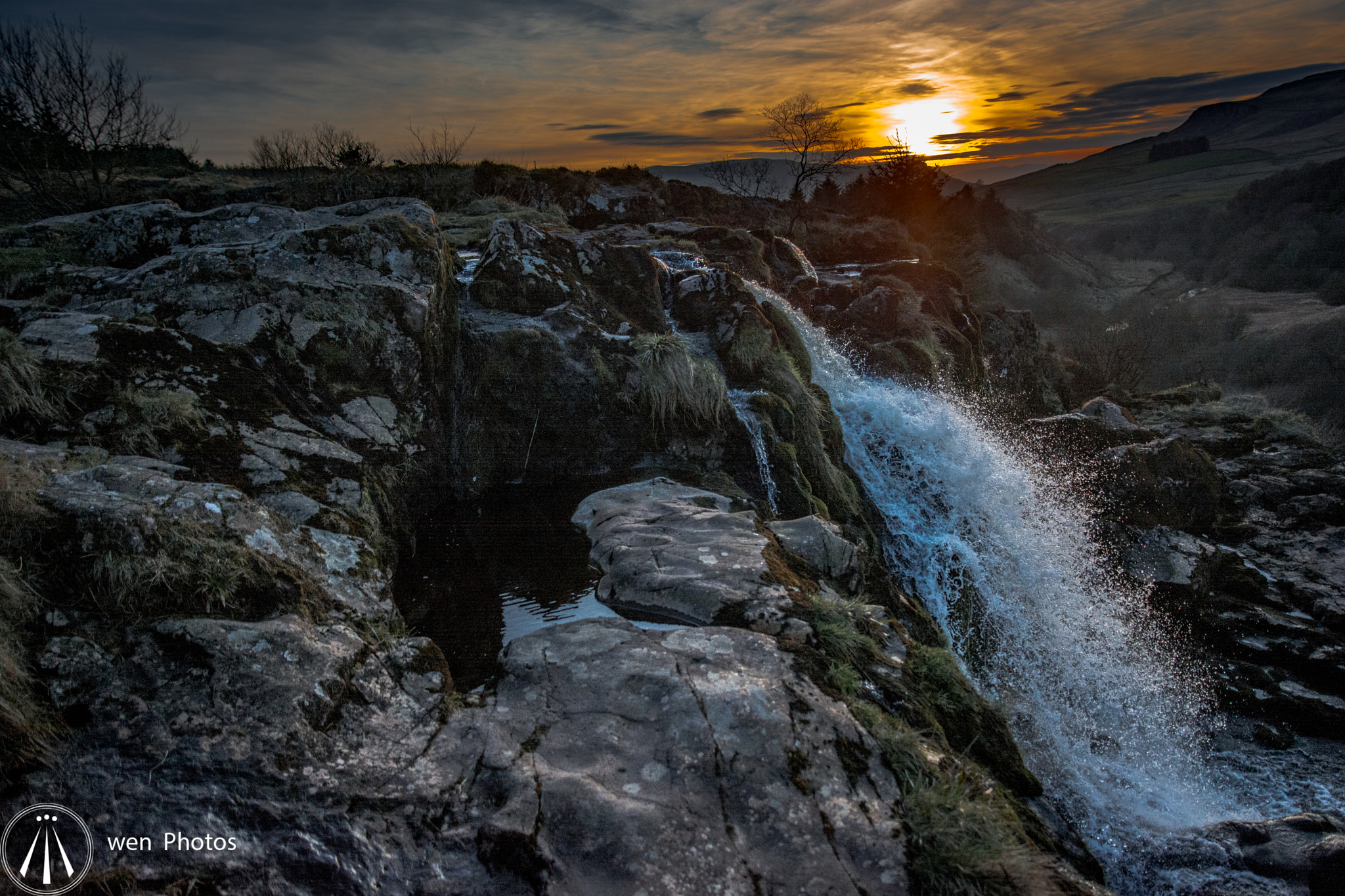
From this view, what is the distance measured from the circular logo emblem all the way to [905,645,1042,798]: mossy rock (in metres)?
4.72

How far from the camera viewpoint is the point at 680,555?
229 inches

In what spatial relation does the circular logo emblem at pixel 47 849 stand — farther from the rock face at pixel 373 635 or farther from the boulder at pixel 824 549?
the boulder at pixel 824 549

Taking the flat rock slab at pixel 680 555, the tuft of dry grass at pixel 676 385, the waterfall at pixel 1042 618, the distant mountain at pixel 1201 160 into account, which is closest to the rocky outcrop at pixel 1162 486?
the waterfall at pixel 1042 618

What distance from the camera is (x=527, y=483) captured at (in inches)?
318

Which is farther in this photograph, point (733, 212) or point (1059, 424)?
point (733, 212)

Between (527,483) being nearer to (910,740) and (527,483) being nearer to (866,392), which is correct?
(910,740)

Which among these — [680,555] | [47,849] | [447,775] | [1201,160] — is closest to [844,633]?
[680,555]

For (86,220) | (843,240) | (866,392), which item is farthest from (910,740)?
(843,240)

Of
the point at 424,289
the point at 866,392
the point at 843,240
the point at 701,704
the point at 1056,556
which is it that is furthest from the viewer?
the point at 843,240

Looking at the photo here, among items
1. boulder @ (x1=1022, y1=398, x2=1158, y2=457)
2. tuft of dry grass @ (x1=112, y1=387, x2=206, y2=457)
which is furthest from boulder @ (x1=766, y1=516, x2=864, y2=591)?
boulder @ (x1=1022, y1=398, x2=1158, y2=457)

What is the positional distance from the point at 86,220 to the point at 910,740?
1153 cm

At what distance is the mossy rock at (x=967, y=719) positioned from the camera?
4742mm

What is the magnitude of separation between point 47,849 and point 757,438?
791cm

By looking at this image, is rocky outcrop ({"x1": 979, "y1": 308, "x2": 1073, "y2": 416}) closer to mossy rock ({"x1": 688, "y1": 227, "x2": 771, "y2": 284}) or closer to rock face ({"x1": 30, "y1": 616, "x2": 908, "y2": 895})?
mossy rock ({"x1": 688, "y1": 227, "x2": 771, "y2": 284})
